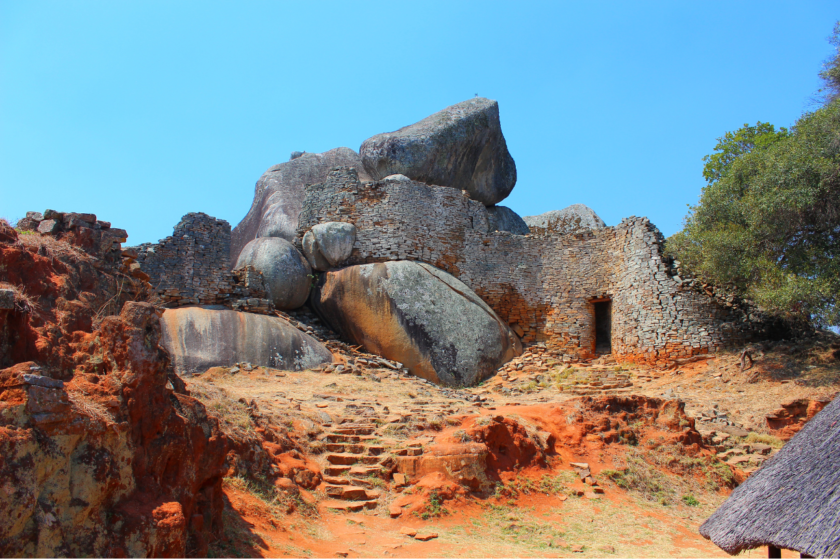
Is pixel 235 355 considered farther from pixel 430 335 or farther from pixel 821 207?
pixel 821 207

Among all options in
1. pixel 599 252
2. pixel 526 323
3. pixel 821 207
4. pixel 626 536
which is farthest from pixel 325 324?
pixel 821 207

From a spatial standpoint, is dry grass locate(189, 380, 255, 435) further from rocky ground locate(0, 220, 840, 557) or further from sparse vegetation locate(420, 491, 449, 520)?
sparse vegetation locate(420, 491, 449, 520)

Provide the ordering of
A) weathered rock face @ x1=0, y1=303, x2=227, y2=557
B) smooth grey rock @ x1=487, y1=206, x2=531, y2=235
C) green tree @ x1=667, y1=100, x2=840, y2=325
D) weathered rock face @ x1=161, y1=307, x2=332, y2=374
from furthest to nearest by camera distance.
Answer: smooth grey rock @ x1=487, y1=206, x2=531, y2=235
green tree @ x1=667, y1=100, x2=840, y2=325
weathered rock face @ x1=161, y1=307, x2=332, y2=374
weathered rock face @ x1=0, y1=303, x2=227, y2=557

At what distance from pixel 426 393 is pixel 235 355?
4430 mm

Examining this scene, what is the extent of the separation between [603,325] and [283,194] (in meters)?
12.7

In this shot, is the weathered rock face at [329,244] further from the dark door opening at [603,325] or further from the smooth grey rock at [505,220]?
the dark door opening at [603,325]

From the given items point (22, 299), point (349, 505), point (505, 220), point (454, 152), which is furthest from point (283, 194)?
point (22, 299)

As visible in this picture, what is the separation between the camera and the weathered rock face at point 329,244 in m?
19.1

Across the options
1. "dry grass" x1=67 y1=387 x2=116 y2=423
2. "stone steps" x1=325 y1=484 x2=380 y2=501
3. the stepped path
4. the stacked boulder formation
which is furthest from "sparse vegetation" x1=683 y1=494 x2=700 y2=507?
"dry grass" x1=67 y1=387 x2=116 y2=423

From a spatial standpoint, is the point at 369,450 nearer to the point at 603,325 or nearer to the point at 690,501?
the point at 690,501

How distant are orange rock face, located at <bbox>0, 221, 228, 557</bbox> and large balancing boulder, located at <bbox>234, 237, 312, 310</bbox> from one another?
11630mm

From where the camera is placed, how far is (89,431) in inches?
180

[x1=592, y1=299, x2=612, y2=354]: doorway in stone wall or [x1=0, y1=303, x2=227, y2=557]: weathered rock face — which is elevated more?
[x1=592, y1=299, x2=612, y2=354]: doorway in stone wall

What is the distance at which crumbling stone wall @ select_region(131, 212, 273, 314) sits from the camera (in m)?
15.9
